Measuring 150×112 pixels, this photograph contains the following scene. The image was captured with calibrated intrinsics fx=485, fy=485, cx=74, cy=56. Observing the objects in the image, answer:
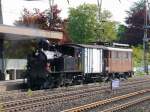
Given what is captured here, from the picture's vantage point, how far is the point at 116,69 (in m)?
36.7

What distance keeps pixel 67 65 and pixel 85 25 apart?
45.8 m

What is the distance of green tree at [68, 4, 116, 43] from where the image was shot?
70.5 m

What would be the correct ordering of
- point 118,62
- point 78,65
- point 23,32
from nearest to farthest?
1. point 78,65
2. point 23,32
3. point 118,62

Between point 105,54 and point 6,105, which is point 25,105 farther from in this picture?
point 105,54

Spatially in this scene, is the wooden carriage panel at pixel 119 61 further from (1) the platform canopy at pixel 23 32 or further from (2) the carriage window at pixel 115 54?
(1) the platform canopy at pixel 23 32

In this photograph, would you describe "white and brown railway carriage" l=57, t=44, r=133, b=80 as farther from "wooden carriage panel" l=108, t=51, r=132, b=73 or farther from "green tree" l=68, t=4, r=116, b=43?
"green tree" l=68, t=4, r=116, b=43

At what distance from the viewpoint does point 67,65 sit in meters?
27.9

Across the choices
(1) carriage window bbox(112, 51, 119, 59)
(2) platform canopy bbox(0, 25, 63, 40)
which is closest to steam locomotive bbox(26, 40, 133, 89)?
(1) carriage window bbox(112, 51, 119, 59)

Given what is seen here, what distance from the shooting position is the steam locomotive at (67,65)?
2694 centimetres

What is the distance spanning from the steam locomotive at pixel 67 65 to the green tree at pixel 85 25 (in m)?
34.8

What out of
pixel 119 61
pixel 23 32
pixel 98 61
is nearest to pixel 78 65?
pixel 23 32

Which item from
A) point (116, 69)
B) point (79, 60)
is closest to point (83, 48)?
point (79, 60)

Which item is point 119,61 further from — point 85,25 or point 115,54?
point 85,25

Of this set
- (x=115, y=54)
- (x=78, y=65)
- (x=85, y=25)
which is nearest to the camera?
(x=78, y=65)
